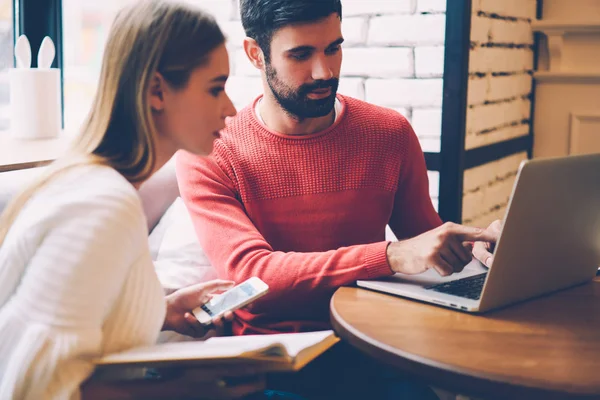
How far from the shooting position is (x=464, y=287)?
1.42 metres

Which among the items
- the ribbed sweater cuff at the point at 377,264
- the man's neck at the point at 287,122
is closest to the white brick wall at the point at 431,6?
the man's neck at the point at 287,122

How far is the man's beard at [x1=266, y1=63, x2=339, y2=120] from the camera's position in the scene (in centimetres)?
182

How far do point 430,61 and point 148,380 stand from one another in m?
1.52

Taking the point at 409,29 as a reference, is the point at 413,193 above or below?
below

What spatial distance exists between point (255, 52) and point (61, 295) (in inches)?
42.3

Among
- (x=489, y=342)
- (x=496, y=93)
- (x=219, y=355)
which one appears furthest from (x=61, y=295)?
(x=496, y=93)

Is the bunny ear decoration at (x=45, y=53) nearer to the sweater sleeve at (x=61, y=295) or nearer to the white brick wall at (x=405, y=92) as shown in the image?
the white brick wall at (x=405, y=92)

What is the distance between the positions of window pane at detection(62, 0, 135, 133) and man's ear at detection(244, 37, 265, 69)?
2.88ft

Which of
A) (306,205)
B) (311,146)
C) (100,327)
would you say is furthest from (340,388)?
(100,327)

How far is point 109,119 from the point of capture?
1203 mm

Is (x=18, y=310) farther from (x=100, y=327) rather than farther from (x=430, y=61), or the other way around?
(x=430, y=61)

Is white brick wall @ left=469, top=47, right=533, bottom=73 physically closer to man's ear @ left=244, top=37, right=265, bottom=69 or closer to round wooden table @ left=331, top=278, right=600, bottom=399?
man's ear @ left=244, top=37, right=265, bottom=69

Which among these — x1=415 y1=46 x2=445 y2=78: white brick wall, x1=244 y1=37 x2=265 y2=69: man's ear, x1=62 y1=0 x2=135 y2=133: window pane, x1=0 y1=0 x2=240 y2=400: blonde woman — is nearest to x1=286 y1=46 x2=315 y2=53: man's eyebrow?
x1=244 y1=37 x2=265 y2=69: man's ear

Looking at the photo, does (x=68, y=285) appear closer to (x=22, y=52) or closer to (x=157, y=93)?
(x=157, y=93)
